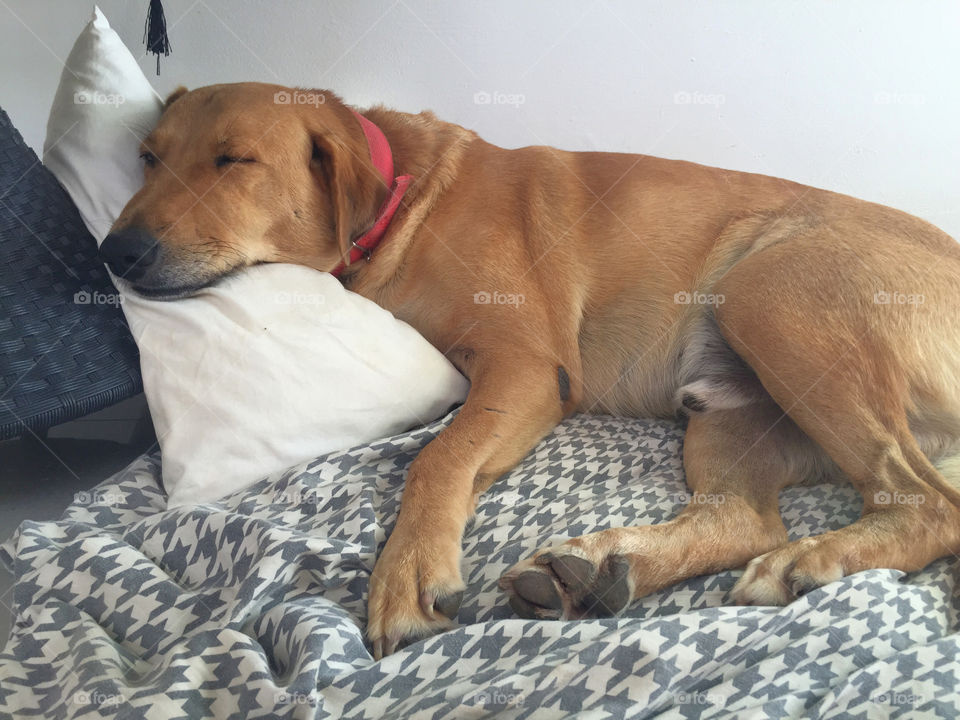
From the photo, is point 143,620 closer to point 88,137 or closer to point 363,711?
point 363,711

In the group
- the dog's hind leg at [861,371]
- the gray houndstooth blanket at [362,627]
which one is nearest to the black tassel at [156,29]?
the gray houndstooth blanket at [362,627]

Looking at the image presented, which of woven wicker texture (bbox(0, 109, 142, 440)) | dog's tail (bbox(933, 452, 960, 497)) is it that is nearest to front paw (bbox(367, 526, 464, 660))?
woven wicker texture (bbox(0, 109, 142, 440))

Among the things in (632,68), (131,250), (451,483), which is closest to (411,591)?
(451,483)

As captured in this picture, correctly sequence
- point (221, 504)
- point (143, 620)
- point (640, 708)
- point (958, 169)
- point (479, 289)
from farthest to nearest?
point (958, 169) < point (479, 289) < point (221, 504) < point (143, 620) < point (640, 708)

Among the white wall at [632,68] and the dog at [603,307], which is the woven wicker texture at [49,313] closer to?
the dog at [603,307]

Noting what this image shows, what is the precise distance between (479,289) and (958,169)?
222 cm

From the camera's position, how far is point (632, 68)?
3143mm

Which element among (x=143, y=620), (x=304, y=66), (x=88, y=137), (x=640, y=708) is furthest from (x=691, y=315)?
(x=304, y=66)

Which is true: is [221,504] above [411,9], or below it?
below

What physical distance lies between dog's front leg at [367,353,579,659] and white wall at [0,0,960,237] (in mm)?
1532

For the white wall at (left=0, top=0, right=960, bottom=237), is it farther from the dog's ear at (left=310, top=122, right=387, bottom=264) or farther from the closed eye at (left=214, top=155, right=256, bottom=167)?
the closed eye at (left=214, top=155, right=256, bottom=167)

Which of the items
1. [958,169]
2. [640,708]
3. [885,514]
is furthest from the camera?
[958,169]

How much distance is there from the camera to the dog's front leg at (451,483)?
1453 mm

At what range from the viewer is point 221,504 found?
5.98ft
